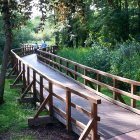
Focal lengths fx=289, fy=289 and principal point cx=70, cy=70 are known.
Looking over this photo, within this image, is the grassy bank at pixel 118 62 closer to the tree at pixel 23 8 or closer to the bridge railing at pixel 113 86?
the bridge railing at pixel 113 86

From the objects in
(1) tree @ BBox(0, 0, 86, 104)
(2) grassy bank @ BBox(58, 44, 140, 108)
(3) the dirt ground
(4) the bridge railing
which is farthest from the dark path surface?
(2) grassy bank @ BBox(58, 44, 140, 108)

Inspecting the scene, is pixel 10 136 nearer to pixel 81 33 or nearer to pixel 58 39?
pixel 81 33

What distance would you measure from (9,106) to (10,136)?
3.36 metres

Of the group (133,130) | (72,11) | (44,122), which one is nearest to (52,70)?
(72,11)

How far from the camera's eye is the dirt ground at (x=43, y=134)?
7930mm

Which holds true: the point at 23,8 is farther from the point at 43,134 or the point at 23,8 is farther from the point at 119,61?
the point at 119,61

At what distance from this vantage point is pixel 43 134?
824cm

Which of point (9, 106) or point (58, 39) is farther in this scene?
point (58, 39)

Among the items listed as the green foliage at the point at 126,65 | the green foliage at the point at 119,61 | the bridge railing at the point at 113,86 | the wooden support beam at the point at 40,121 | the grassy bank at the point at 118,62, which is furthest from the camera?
the green foliage at the point at 119,61

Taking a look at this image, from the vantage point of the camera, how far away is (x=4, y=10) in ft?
31.9

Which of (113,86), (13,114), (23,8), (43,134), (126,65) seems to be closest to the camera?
(43,134)

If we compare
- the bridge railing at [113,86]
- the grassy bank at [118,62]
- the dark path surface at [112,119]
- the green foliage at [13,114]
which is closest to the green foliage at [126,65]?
the grassy bank at [118,62]

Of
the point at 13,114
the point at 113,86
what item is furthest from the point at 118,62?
the point at 13,114

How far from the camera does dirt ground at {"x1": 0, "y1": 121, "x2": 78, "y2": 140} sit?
7.93 m
